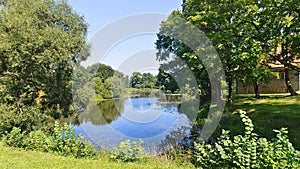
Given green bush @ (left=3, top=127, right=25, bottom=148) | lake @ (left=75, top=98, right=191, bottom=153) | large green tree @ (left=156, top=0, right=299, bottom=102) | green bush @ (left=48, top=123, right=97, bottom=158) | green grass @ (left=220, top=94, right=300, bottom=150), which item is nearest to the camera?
green bush @ (left=48, top=123, right=97, bottom=158)

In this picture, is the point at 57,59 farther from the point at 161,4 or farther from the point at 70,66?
the point at 161,4

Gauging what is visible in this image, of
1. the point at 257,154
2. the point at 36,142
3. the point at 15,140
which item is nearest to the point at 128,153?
the point at 257,154

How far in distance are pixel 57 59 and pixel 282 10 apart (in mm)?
9073

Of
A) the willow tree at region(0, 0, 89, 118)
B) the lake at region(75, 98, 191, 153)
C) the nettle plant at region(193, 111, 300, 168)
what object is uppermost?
the willow tree at region(0, 0, 89, 118)

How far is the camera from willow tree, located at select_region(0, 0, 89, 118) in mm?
8977

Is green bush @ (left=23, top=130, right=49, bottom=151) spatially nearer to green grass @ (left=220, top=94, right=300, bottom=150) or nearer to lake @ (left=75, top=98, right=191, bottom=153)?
lake @ (left=75, top=98, right=191, bottom=153)

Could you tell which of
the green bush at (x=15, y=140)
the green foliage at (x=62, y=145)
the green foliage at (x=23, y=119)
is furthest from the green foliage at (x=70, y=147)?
the green foliage at (x=23, y=119)

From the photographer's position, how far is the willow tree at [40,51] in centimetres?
898

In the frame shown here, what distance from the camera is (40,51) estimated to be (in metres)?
9.46

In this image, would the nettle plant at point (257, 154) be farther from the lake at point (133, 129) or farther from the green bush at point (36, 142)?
the green bush at point (36, 142)

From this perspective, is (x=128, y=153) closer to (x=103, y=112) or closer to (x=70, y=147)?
(x=70, y=147)

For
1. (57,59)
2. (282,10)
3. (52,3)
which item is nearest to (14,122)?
(57,59)

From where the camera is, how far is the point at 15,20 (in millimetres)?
8984

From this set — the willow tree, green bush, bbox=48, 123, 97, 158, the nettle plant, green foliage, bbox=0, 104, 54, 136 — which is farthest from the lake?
the nettle plant
